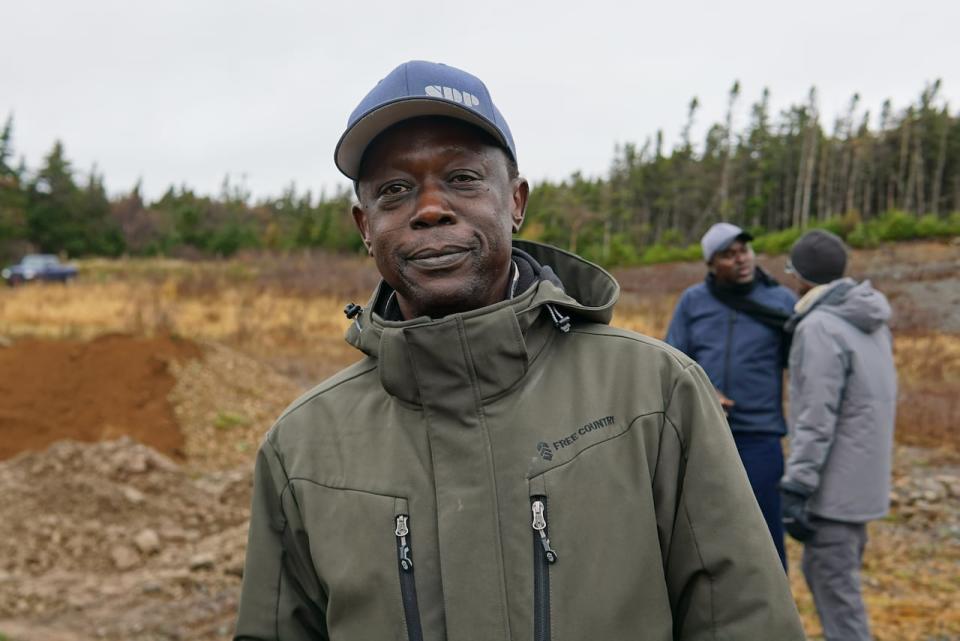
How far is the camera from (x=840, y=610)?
360 cm

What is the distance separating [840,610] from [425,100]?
3.27 meters

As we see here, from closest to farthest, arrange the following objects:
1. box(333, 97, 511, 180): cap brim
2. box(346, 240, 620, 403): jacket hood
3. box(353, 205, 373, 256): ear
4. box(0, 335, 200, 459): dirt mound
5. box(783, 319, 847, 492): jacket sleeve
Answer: box(346, 240, 620, 403): jacket hood → box(333, 97, 511, 180): cap brim → box(353, 205, 373, 256): ear → box(783, 319, 847, 492): jacket sleeve → box(0, 335, 200, 459): dirt mound

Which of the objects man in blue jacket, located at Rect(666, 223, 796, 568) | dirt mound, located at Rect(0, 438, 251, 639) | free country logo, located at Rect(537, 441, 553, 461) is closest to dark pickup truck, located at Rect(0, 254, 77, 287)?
dirt mound, located at Rect(0, 438, 251, 639)

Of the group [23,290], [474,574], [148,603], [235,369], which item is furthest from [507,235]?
[23,290]

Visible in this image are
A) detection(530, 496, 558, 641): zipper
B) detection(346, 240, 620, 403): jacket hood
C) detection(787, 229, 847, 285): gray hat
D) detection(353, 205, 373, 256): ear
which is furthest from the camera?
detection(787, 229, 847, 285): gray hat

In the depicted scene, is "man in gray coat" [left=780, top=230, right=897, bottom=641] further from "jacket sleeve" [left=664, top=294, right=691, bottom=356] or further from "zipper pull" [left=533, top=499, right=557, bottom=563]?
"zipper pull" [left=533, top=499, right=557, bottom=563]

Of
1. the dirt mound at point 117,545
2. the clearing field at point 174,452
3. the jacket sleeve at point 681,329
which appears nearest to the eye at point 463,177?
the jacket sleeve at point 681,329

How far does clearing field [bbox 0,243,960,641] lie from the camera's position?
5789 mm

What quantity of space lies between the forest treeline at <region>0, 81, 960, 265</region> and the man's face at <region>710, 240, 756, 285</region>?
4030cm

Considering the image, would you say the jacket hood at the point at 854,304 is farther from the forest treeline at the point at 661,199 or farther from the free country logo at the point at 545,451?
the forest treeline at the point at 661,199

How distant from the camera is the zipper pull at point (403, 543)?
1390 mm

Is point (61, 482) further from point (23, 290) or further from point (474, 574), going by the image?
point (23, 290)

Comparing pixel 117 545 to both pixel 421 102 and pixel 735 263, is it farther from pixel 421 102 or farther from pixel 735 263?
pixel 421 102

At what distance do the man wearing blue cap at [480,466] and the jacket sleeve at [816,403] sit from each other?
2.40 m
